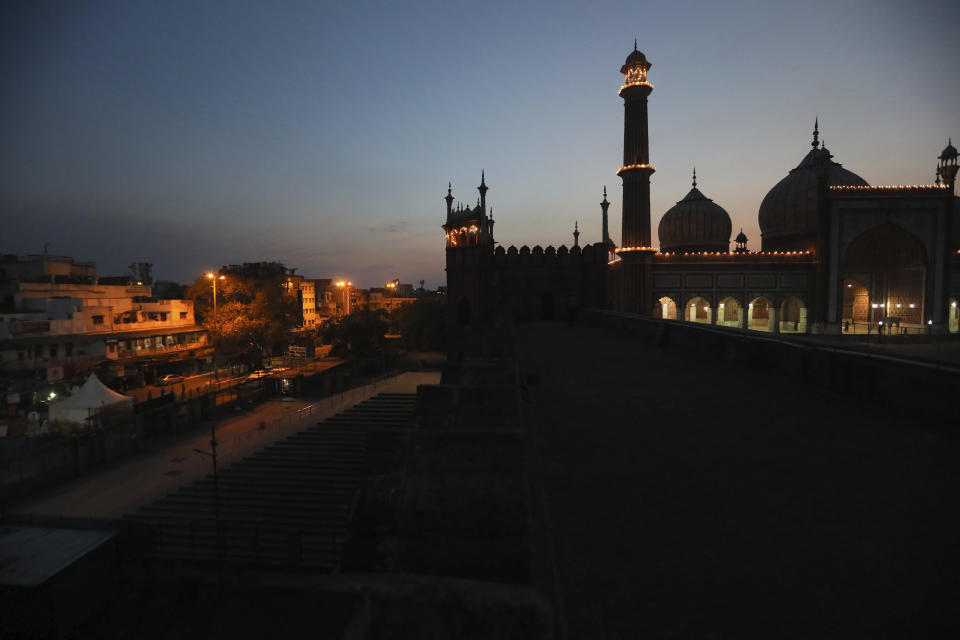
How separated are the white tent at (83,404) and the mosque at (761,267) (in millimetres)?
21036

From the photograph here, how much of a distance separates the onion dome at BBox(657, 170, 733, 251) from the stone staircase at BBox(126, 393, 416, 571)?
31811 millimetres

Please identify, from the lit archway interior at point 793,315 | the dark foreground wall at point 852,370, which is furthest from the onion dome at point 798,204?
the dark foreground wall at point 852,370

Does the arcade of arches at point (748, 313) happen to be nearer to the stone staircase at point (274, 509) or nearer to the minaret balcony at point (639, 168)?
the minaret balcony at point (639, 168)

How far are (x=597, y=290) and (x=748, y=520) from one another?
30.8 m

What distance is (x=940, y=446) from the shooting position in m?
3.91

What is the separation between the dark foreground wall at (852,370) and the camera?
4.62 meters

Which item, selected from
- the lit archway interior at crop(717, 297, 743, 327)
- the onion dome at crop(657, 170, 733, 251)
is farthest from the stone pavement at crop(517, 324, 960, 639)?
the onion dome at crop(657, 170, 733, 251)

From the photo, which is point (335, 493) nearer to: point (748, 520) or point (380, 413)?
point (380, 413)

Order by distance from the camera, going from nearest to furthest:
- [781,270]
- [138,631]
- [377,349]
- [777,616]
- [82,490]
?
[777,616] < [138,631] < [82,490] < [781,270] < [377,349]

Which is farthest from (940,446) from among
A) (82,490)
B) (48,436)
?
(48,436)

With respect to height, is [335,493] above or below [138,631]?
above

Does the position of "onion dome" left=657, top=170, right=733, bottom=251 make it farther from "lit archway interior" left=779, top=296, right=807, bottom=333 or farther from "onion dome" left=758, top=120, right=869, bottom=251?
"lit archway interior" left=779, top=296, right=807, bottom=333

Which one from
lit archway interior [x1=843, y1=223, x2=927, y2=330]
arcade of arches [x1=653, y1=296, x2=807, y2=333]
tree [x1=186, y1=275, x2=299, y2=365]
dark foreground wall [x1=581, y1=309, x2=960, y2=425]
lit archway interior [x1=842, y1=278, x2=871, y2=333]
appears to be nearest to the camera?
dark foreground wall [x1=581, y1=309, x2=960, y2=425]

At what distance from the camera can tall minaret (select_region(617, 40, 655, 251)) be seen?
30.6m
